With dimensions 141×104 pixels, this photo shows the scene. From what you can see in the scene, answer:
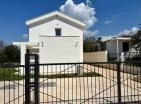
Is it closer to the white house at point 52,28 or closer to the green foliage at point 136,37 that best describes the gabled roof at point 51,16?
the white house at point 52,28

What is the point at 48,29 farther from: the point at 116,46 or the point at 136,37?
the point at 116,46

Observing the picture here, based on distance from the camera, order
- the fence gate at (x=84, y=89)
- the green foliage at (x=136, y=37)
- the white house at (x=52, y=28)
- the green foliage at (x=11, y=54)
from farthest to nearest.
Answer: the green foliage at (x=11, y=54) < the green foliage at (x=136, y=37) < the white house at (x=52, y=28) < the fence gate at (x=84, y=89)

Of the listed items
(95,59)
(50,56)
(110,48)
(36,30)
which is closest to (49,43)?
(50,56)

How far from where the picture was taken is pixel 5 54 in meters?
49.6

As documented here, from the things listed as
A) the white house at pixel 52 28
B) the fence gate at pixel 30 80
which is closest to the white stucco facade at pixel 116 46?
the white house at pixel 52 28

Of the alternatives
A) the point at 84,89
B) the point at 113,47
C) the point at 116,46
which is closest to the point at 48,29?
the point at 116,46

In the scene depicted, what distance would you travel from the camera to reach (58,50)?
32000mm

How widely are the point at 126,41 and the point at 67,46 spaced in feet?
65.2

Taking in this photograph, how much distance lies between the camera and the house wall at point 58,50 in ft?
104

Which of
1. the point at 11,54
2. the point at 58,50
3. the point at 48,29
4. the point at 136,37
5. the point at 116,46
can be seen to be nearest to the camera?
the point at 58,50

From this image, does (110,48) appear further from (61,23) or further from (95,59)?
(61,23)

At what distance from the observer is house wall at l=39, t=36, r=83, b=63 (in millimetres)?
31672

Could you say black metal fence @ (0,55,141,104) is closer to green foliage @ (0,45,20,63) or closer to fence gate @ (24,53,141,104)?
fence gate @ (24,53,141,104)

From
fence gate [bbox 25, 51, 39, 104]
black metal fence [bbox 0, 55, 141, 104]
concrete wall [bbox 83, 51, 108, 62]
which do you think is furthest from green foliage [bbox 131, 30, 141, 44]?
fence gate [bbox 25, 51, 39, 104]
